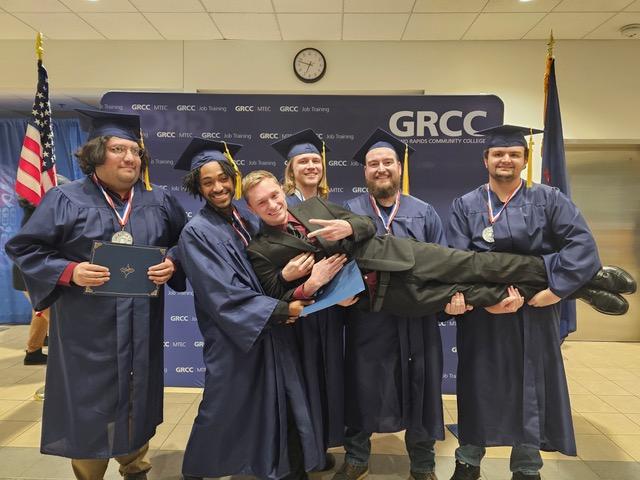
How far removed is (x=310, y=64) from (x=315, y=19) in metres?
0.49

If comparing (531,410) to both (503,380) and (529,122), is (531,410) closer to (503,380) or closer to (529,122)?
(503,380)

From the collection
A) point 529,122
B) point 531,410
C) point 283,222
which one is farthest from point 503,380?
point 529,122

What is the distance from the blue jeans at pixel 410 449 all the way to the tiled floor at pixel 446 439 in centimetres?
22

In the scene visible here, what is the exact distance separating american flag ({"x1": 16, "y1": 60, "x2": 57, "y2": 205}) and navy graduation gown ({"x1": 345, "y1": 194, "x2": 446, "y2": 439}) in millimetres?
2357

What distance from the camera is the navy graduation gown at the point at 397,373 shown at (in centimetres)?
201

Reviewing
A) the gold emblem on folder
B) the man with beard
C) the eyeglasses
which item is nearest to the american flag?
the eyeglasses

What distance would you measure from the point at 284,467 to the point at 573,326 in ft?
7.54

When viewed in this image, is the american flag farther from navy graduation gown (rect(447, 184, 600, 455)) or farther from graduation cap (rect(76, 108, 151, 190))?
navy graduation gown (rect(447, 184, 600, 455))

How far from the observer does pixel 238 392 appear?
1.77m

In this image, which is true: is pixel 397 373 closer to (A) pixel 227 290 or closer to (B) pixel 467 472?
(B) pixel 467 472

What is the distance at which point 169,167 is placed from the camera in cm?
341

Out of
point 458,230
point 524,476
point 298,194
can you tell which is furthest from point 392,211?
point 524,476

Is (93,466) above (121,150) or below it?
below

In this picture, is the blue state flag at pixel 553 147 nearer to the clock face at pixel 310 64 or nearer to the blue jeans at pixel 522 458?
the blue jeans at pixel 522 458
